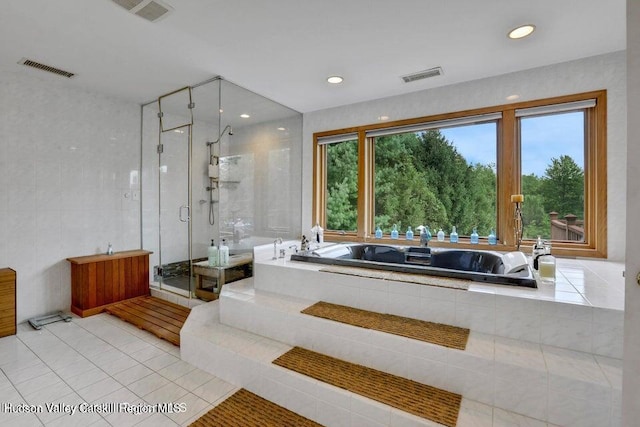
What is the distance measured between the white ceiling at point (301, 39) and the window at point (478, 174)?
0.52 m

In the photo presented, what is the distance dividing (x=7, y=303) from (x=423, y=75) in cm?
436

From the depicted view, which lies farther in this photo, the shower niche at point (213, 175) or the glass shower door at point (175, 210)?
the glass shower door at point (175, 210)

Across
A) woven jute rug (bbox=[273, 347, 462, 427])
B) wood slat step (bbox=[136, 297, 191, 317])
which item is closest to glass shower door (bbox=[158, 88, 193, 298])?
wood slat step (bbox=[136, 297, 191, 317])

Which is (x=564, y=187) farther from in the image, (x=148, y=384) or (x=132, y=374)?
(x=132, y=374)

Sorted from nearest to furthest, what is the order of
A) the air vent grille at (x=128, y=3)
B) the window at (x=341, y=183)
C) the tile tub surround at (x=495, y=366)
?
the tile tub surround at (x=495, y=366)
the air vent grille at (x=128, y=3)
the window at (x=341, y=183)

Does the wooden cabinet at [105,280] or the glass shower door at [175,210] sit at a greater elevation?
the glass shower door at [175,210]

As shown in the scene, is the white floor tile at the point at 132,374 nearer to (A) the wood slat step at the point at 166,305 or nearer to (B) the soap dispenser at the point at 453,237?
(A) the wood slat step at the point at 166,305

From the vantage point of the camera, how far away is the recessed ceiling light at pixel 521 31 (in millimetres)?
2176

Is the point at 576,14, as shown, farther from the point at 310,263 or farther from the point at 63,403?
the point at 63,403

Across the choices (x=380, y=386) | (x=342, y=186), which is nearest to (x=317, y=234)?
(x=342, y=186)

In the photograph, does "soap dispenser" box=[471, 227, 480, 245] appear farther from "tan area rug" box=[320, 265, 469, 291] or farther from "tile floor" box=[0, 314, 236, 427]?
"tile floor" box=[0, 314, 236, 427]

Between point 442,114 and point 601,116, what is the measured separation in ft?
4.32

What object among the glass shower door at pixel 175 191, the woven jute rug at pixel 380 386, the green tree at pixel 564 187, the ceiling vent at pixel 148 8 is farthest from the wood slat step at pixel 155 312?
the green tree at pixel 564 187

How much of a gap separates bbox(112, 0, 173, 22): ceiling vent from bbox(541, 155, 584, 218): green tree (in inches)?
139
